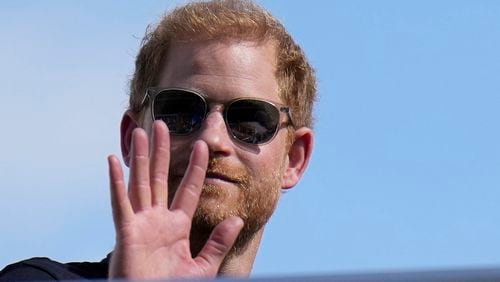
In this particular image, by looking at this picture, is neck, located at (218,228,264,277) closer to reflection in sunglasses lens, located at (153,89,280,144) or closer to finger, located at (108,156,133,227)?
reflection in sunglasses lens, located at (153,89,280,144)

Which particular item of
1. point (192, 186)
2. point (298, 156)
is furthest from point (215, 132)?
point (192, 186)

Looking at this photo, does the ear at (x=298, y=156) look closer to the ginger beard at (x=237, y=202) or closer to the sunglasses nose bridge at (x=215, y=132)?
the ginger beard at (x=237, y=202)

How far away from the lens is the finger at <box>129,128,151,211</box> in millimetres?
2410

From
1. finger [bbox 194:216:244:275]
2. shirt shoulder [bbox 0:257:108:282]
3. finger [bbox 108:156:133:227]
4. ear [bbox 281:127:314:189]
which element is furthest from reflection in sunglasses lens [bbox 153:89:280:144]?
finger [bbox 108:156:133:227]

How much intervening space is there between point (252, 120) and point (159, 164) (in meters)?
1.30

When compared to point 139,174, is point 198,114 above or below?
above

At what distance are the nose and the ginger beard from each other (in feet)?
0.13

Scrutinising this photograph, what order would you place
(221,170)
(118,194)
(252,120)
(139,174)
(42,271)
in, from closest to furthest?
(118,194) < (139,174) < (42,271) < (221,170) < (252,120)

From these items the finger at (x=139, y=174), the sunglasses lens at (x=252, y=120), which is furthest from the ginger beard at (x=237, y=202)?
the finger at (x=139, y=174)

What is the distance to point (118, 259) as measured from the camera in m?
2.26

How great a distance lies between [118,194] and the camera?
91.6 inches

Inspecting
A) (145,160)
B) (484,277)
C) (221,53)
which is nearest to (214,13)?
(221,53)

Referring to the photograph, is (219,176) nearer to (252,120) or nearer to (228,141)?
(228,141)

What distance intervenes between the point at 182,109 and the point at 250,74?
1.34 feet
